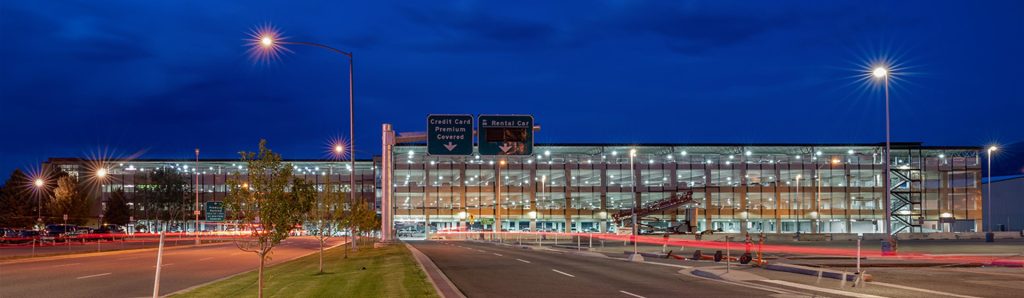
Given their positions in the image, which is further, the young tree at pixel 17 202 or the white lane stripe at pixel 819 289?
the young tree at pixel 17 202

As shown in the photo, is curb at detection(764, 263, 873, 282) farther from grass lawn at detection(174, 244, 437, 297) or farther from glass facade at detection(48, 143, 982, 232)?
glass facade at detection(48, 143, 982, 232)

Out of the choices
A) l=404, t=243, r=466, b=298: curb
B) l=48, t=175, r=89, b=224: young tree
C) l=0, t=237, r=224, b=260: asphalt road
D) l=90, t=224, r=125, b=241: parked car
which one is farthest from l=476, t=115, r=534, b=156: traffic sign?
l=48, t=175, r=89, b=224: young tree

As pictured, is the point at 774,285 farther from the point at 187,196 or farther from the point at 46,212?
the point at 187,196

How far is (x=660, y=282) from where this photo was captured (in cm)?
2255

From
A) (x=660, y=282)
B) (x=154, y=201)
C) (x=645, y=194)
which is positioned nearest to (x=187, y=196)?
(x=154, y=201)

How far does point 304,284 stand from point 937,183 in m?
105

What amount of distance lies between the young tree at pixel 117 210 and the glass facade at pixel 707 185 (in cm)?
3028

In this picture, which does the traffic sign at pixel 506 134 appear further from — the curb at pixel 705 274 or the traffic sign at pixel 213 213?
the traffic sign at pixel 213 213

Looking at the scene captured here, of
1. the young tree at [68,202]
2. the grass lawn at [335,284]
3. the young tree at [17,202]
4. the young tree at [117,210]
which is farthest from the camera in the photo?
the young tree at [117,210]

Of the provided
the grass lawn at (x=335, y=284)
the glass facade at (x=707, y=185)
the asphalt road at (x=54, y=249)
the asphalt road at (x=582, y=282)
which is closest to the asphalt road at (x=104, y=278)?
the grass lawn at (x=335, y=284)

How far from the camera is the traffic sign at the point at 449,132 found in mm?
43406

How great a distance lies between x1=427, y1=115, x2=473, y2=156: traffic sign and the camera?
43.4 metres

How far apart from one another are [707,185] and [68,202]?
73.7 meters

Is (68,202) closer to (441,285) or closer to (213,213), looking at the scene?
(213,213)
